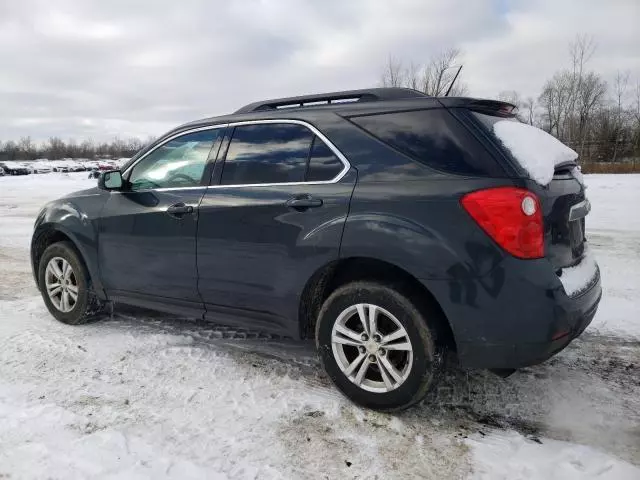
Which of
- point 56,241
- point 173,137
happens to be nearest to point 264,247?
point 173,137

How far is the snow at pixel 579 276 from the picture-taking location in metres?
2.59

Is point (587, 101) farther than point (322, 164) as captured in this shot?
Yes

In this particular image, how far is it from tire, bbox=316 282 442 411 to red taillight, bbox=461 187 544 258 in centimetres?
57

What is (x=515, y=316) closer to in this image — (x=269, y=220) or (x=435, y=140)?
(x=435, y=140)

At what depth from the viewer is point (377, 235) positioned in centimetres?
274

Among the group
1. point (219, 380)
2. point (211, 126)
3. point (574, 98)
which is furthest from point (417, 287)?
point (574, 98)

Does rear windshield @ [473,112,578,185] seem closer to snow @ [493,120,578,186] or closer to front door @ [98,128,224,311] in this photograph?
snow @ [493,120,578,186]

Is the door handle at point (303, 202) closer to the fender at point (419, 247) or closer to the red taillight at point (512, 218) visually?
the fender at point (419, 247)

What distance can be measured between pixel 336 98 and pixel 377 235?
1158 millimetres

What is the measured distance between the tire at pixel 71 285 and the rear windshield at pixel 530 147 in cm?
346

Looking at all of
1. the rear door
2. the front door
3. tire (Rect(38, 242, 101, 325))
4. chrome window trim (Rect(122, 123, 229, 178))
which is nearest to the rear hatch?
the rear door

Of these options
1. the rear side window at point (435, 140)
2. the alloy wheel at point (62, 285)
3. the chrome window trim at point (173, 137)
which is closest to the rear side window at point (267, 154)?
the chrome window trim at point (173, 137)

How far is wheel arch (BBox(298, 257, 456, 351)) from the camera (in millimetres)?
2775

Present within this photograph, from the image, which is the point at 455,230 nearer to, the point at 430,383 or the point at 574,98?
the point at 430,383
